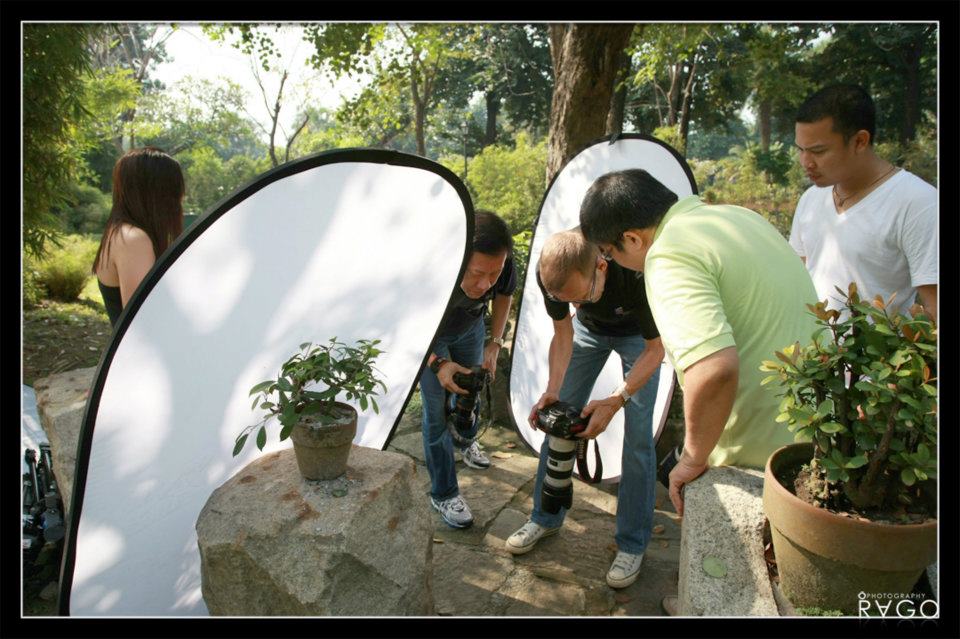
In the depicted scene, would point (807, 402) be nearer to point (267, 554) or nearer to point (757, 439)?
point (757, 439)

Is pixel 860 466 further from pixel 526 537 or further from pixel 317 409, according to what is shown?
pixel 526 537

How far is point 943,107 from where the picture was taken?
5.47 feet

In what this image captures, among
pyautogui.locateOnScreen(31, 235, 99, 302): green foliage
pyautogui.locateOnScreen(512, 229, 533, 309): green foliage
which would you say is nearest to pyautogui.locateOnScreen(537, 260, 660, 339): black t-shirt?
pyautogui.locateOnScreen(512, 229, 533, 309): green foliage

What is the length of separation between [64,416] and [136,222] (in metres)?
1.32

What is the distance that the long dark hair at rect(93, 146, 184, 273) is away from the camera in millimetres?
2494

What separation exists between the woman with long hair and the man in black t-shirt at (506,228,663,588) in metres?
1.53

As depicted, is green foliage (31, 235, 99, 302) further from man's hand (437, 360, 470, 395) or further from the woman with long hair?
man's hand (437, 360, 470, 395)

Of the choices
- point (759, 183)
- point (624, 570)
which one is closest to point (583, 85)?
point (624, 570)

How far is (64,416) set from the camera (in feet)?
10.4

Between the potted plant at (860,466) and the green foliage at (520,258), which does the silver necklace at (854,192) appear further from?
the green foliage at (520,258)
